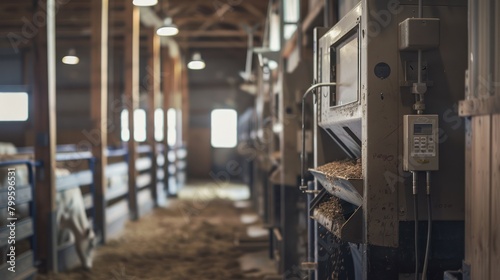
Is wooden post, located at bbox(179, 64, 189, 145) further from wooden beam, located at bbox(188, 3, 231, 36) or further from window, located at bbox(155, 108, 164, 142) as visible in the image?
wooden beam, located at bbox(188, 3, 231, 36)

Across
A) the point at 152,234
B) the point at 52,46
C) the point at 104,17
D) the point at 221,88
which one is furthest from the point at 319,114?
the point at 221,88

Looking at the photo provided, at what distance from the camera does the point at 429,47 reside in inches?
96.0

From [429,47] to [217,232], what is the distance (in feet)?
18.9

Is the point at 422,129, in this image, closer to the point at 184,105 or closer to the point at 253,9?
the point at 253,9

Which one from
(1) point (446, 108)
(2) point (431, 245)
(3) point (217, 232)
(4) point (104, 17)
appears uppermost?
(4) point (104, 17)

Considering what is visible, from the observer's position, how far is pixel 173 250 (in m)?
6.58

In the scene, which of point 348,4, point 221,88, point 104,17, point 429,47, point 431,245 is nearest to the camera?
point 429,47

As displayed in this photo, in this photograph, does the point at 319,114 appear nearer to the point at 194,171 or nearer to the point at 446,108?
the point at 446,108

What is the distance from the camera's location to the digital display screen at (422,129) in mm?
2406

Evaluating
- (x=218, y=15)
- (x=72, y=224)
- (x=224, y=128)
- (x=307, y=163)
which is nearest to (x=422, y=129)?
(x=307, y=163)

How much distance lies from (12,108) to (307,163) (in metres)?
13.4

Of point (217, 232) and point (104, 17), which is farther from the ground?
point (104, 17)

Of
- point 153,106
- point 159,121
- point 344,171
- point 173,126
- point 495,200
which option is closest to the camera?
point 495,200

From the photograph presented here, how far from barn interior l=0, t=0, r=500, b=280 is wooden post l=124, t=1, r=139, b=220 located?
0.02 metres
